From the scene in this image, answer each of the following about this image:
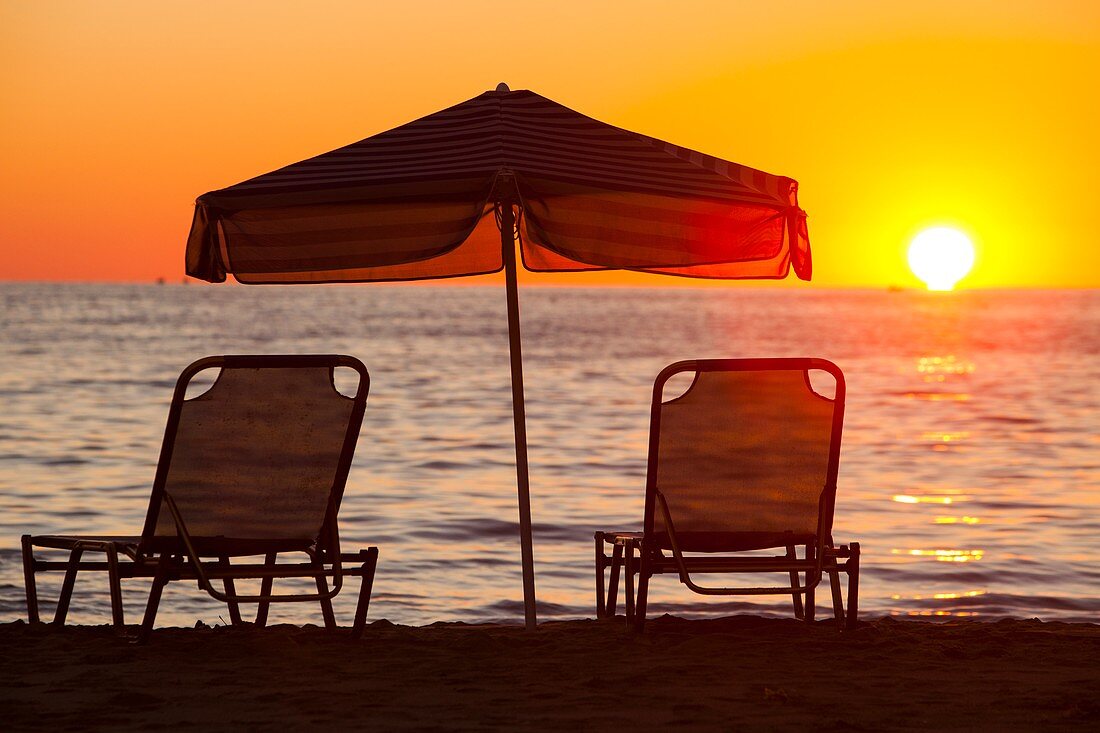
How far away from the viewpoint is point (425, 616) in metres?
7.98

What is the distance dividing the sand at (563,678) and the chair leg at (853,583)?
62mm

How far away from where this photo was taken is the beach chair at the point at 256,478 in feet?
16.1

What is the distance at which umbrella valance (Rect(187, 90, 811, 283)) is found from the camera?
4531mm

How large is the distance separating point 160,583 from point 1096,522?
28.1 feet

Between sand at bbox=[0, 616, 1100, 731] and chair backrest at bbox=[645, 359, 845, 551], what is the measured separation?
38 centimetres

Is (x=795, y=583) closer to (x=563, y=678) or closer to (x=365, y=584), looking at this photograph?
(x=563, y=678)

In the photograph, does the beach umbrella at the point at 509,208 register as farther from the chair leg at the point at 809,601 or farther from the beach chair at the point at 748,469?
the chair leg at the point at 809,601

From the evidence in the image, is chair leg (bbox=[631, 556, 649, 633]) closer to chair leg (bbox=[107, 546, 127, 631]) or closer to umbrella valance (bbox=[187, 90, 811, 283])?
umbrella valance (bbox=[187, 90, 811, 283])

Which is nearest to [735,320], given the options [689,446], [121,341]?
[121,341]

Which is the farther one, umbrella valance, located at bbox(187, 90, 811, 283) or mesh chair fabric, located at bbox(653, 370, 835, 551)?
mesh chair fabric, located at bbox(653, 370, 835, 551)

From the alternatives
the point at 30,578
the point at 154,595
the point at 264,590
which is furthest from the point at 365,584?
the point at 30,578

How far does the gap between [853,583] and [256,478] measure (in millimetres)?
2086

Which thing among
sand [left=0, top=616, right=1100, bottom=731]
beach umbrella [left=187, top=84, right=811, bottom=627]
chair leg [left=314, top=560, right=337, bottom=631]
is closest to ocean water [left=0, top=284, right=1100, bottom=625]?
chair leg [left=314, top=560, right=337, bottom=631]

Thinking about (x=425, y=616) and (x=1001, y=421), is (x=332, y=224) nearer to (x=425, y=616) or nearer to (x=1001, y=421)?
(x=425, y=616)
